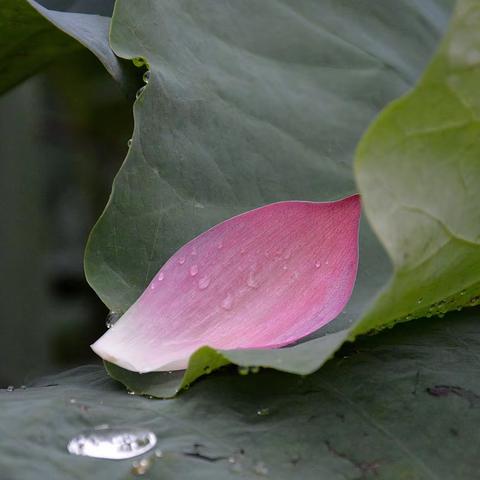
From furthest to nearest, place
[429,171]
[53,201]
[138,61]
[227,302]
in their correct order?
[53,201] → [138,61] → [227,302] → [429,171]

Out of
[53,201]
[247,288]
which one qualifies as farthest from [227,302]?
[53,201]

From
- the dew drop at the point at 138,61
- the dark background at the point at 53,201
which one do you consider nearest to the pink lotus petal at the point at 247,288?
the dew drop at the point at 138,61

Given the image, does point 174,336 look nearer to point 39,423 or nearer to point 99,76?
point 39,423

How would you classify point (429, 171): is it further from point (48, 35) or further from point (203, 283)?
point (48, 35)

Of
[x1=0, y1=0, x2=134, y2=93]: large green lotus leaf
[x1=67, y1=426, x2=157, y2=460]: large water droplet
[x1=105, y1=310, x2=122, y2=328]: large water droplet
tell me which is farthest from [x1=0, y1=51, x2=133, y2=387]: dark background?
[x1=67, y1=426, x2=157, y2=460]: large water droplet

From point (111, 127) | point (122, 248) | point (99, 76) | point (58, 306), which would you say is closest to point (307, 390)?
point (122, 248)

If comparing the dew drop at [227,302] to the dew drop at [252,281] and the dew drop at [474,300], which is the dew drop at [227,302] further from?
the dew drop at [474,300]
